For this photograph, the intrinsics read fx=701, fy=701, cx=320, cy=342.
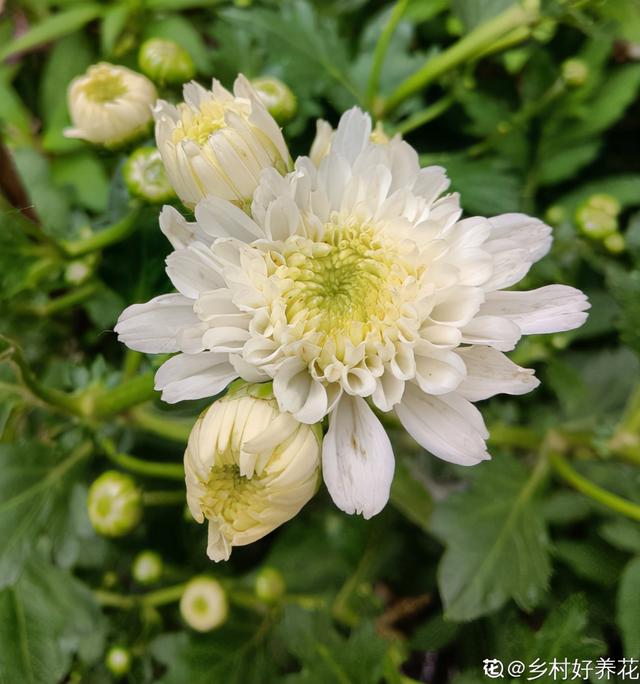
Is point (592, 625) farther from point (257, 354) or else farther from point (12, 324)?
point (12, 324)

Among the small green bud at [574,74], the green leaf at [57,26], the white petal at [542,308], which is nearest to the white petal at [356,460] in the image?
the white petal at [542,308]

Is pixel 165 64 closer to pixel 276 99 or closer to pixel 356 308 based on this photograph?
pixel 276 99

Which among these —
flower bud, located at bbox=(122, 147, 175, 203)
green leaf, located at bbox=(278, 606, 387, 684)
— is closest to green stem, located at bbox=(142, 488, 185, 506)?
green leaf, located at bbox=(278, 606, 387, 684)

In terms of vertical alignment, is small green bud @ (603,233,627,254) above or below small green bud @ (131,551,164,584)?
above

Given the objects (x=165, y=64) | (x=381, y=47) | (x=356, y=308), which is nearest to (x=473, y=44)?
(x=381, y=47)

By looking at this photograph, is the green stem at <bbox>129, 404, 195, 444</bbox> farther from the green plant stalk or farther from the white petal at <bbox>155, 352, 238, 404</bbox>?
the green plant stalk

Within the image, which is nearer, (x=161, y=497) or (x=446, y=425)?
(x=446, y=425)

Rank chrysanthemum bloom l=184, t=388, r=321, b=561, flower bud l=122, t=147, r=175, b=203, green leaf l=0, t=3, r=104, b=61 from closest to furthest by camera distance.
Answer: chrysanthemum bloom l=184, t=388, r=321, b=561
flower bud l=122, t=147, r=175, b=203
green leaf l=0, t=3, r=104, b=61

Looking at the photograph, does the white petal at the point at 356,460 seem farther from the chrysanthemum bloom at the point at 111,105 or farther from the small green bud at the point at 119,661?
the small green bud at the point at 119,661
